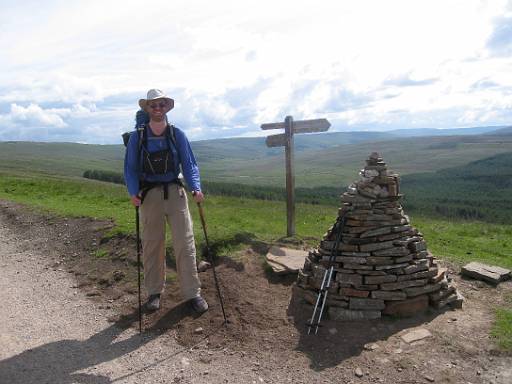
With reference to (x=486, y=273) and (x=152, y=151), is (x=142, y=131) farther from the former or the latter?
(x=486, y=273)

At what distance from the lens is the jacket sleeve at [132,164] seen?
7.67 metres

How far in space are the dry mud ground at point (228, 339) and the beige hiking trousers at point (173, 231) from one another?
0.70 meters

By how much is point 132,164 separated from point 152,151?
41 cm

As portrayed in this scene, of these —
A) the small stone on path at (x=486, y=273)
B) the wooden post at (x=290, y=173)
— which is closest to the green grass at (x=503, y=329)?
the small stone on path at (x=486, y=273)

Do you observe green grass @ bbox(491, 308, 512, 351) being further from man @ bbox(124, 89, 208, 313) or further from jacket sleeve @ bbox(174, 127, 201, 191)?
jacket sleeve @ bbox(174, 127, 201, 191)

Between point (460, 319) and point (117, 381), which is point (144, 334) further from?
point (460, 319)

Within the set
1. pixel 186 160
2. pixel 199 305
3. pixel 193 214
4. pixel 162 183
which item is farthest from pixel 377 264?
pixel 193 214

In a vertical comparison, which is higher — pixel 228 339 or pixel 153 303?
pixel 153 303

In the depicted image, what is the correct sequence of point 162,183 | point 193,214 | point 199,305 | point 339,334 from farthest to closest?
point 193,214, point 199,305, point 162,183, point 339,334

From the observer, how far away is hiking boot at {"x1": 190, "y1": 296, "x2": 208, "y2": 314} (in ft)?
27.3

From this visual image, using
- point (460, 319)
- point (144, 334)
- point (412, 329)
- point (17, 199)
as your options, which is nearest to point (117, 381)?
point (144, 334)

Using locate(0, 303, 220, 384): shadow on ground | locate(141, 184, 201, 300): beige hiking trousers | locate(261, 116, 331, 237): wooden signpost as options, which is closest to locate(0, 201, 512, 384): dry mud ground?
locate(0, 303, 220, 384): shadow on ground

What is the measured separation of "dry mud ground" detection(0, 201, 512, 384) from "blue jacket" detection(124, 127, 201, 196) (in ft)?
8.15

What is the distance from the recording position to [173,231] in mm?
8117
